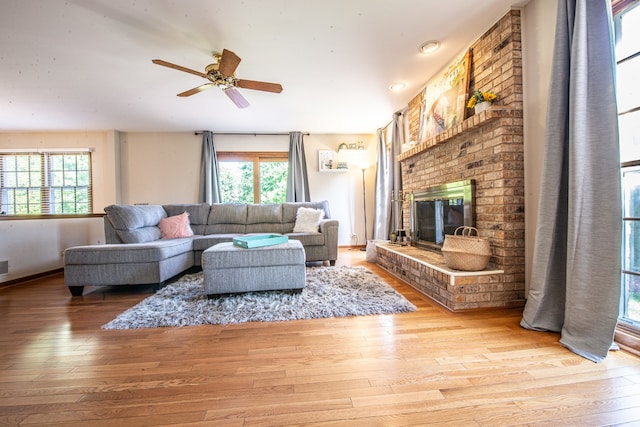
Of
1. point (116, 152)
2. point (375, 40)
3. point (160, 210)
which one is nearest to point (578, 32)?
point (375, 40)

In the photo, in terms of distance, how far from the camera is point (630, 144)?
1398 mm

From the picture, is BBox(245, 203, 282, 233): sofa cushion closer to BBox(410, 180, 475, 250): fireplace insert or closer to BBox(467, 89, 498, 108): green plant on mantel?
BBox(410, 180, 475, 250): fireplace insert

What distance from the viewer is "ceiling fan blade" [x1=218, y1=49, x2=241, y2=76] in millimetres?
2047

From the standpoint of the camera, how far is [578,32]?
137 cm

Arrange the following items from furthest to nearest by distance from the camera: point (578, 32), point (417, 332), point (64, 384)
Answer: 1. point (417, 332)
2. point (578, 32)
3. point (64, 384)

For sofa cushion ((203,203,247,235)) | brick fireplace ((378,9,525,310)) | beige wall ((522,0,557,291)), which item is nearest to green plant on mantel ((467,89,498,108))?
brick fireplace ((378,9,525,310))

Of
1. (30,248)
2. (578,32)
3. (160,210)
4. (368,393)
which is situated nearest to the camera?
(368,393)

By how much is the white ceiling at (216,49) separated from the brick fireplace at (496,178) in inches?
11.7

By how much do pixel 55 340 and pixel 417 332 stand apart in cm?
227

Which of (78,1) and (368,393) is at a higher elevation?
(78,1)

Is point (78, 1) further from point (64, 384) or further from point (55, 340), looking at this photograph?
point (64, 384)

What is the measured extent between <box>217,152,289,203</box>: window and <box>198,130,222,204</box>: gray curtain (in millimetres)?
182

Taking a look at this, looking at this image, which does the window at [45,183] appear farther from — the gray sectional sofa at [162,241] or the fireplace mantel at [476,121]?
the fireplace mantel at [476,121]

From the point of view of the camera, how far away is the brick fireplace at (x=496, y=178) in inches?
73.7
